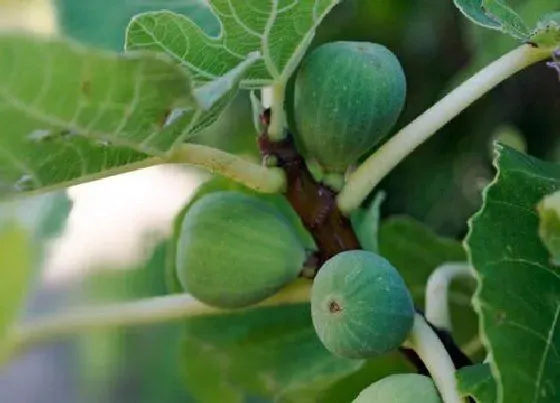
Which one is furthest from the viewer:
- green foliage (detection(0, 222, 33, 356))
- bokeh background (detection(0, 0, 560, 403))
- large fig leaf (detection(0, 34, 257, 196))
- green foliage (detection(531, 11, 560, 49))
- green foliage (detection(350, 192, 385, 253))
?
green foliage (detection(0, 222, 33, 356))

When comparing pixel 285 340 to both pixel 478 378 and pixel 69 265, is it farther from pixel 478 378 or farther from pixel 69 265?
pixel 69 265

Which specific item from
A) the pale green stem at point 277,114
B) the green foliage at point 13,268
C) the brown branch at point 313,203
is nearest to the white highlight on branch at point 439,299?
the brown branch at point 313,203

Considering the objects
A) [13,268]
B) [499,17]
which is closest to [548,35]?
[499,17]

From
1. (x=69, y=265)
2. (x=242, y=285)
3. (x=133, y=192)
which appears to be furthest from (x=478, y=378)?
(x=69, y=265)

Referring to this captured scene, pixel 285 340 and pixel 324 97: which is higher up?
pixel 324 97

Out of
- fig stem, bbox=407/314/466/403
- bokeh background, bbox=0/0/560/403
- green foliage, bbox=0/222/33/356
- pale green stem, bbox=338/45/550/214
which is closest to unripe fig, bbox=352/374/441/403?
fig stem, bbox=407/314/466/403

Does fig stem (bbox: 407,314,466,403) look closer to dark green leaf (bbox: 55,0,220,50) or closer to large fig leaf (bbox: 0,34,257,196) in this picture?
large fig leaf (bbox: 0,34,257,196)
